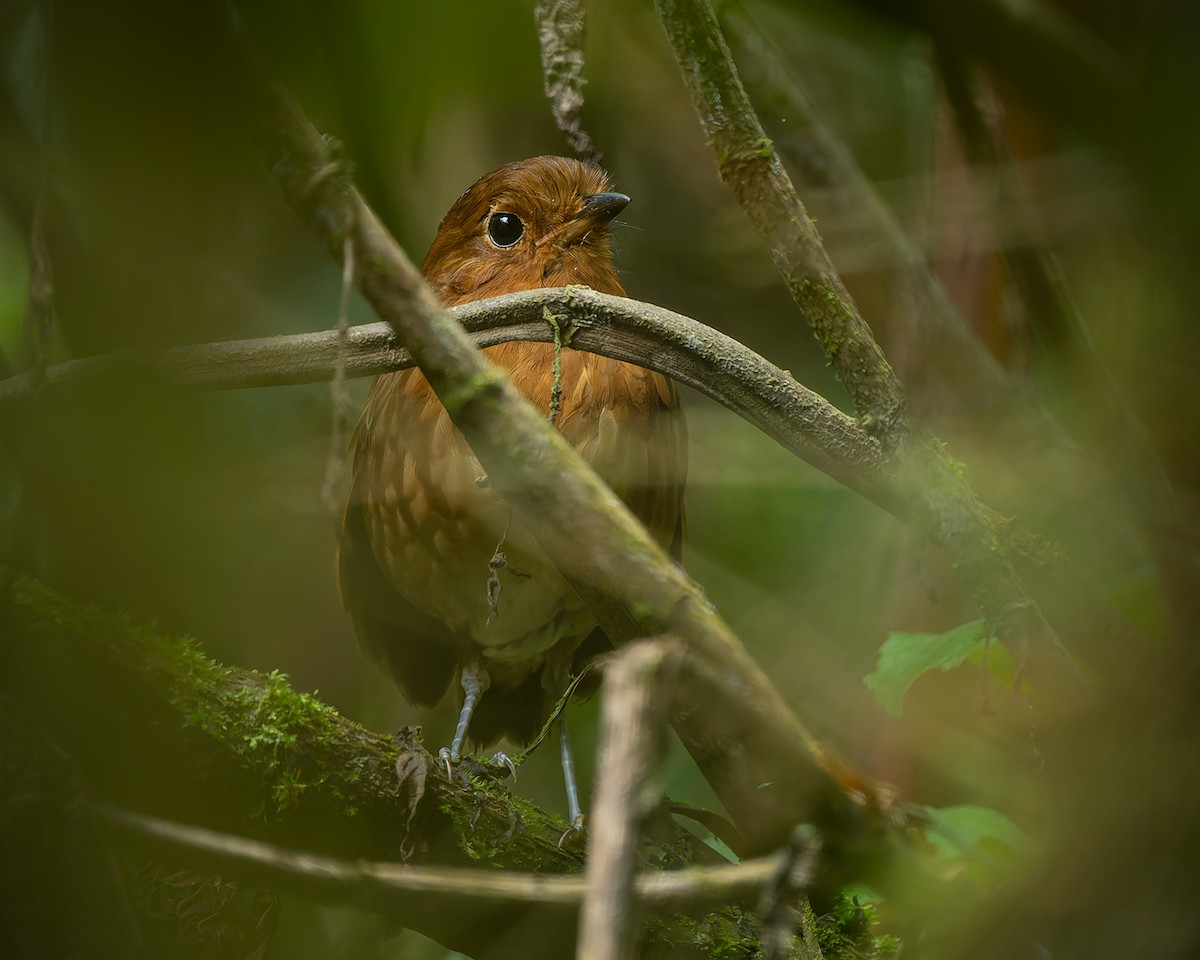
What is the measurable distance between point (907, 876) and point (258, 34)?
131 cm

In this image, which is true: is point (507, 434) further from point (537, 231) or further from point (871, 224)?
point (871, 224)

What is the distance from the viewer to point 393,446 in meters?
2.63

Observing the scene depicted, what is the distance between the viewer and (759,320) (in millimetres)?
3855

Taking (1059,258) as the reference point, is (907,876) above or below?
below

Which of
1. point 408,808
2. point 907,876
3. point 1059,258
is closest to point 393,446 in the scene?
point 408,808

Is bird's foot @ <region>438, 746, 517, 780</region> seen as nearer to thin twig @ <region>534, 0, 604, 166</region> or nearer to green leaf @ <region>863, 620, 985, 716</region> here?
green leaf @ <region>863, 620, 985, 716</region>

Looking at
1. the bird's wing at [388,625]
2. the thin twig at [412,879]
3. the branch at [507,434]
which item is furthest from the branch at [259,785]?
the bird's wing at [388,625]

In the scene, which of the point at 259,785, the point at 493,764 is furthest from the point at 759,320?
the point at 259,785

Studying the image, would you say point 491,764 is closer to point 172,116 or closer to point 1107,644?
point 1107,644

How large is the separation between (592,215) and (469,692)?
50.8 inches

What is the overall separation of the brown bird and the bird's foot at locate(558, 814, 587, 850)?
183mm

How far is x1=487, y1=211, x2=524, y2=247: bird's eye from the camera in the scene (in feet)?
9.33

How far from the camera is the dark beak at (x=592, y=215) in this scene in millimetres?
2705

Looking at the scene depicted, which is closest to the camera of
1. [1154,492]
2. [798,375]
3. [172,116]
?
[1154,492]
